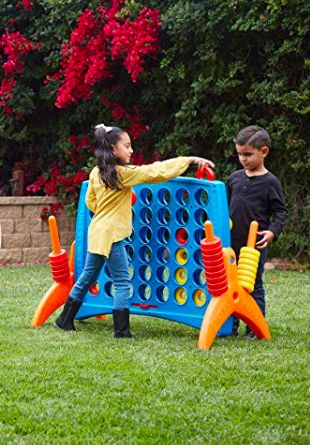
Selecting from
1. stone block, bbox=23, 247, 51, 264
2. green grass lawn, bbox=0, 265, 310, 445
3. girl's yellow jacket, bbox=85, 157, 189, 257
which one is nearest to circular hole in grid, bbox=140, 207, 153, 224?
girl's yellow jacket, bbox=85, 157, 189, 257

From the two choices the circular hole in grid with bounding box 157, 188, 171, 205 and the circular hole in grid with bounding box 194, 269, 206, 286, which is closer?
the circular hole in grid with bounding box 194, 269, 206, 286

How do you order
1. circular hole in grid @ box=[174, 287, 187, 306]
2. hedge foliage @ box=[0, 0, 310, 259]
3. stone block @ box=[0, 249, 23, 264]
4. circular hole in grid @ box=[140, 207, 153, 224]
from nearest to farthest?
circular hole in grid @ box=[174, 287, 187, 306]
circular hole in grid @ box=[140, 207, 153, 224]
hedge foliage @ box=[0, 0, 310, 259]
stone block @ box=[0, 249, 23, 264]

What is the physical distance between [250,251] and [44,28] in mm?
6133

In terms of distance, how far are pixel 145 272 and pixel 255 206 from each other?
0.85 meters

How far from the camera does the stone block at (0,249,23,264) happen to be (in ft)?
35.3

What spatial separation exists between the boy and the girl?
1.04 ft

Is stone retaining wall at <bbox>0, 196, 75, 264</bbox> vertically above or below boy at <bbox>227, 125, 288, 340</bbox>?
below

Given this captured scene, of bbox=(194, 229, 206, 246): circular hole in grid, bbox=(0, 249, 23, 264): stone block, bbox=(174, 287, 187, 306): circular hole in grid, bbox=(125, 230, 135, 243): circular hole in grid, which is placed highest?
bbox=(194, 229, 206, 246): circular hole in grid

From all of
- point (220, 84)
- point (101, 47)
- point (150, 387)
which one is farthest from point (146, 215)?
point (101, 47)

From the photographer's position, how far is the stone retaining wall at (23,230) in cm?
1085

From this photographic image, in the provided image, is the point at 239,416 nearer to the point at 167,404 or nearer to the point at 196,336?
the point at 167,404

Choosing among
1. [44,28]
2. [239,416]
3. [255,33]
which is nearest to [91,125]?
[44,28]

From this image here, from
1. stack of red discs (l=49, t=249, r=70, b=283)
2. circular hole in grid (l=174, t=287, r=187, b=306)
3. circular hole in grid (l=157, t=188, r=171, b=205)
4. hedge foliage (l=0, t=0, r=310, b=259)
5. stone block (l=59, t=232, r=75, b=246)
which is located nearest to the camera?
circular hole in grid (l=174, t=287, r=187, b=306)

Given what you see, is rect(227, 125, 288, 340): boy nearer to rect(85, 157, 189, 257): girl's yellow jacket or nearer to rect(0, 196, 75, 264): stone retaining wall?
rect(85, 157, 189, 257): girl's yellow jacket
